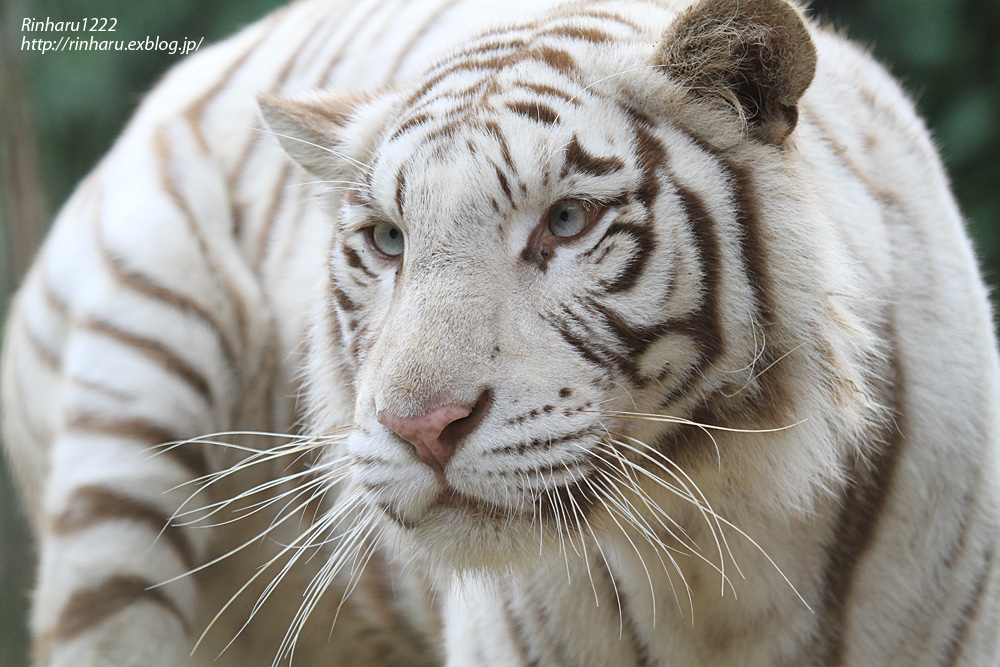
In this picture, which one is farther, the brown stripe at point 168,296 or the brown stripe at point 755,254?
the brown stripe at point 168,296

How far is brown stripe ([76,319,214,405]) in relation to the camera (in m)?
A: 2.00

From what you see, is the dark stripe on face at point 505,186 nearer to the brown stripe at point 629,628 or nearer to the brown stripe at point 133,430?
the brown stripe at point 629,628

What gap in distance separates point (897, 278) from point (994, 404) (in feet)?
0.81

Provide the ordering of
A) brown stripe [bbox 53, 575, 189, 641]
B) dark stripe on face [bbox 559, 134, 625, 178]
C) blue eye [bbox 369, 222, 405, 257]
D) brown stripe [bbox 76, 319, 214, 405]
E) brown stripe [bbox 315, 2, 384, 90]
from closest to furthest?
dark stripe on face [bbox 559, 134, 625, 178] < blue eye [bbox 369, 222, 405, 257] < brown stripe [bbox 53, 575, 189, 641] < brown stripe [bbox 76, 319, 214, 405] < brown stripe [bbox 315, 2, 384, 90]

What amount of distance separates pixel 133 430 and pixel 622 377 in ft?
3.62

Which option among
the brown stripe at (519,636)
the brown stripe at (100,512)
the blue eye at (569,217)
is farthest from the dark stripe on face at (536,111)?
the brown stripe at (100,512)

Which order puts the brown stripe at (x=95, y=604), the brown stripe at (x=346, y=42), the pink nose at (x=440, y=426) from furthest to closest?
the brown stripe at (x=346, y=42) → the brown stripe at (x=95, y=604) → the pink nose at (x=440, y=426)

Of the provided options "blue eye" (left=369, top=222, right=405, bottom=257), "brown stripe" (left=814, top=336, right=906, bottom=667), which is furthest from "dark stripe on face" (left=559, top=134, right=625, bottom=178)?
"brown stripe" (left=814, top=336, right=906, bottom=667)

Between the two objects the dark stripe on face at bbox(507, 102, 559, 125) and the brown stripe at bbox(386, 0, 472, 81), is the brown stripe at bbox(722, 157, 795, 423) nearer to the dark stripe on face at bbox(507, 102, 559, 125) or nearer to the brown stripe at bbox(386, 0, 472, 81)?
the dark stripe on face at bbox(507, 102, 559, 125)

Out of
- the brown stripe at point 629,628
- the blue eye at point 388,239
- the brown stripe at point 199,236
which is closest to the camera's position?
the blue eye at point 388,239

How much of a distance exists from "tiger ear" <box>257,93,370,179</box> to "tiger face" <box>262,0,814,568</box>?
0.78 ft

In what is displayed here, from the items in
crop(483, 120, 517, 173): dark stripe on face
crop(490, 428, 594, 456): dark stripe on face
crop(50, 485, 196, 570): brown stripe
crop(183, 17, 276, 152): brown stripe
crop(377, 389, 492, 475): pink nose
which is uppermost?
crop(183, 17, 276, 152): brown stripe

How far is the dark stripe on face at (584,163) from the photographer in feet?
3.96

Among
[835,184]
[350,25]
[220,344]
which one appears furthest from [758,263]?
[350,25]
